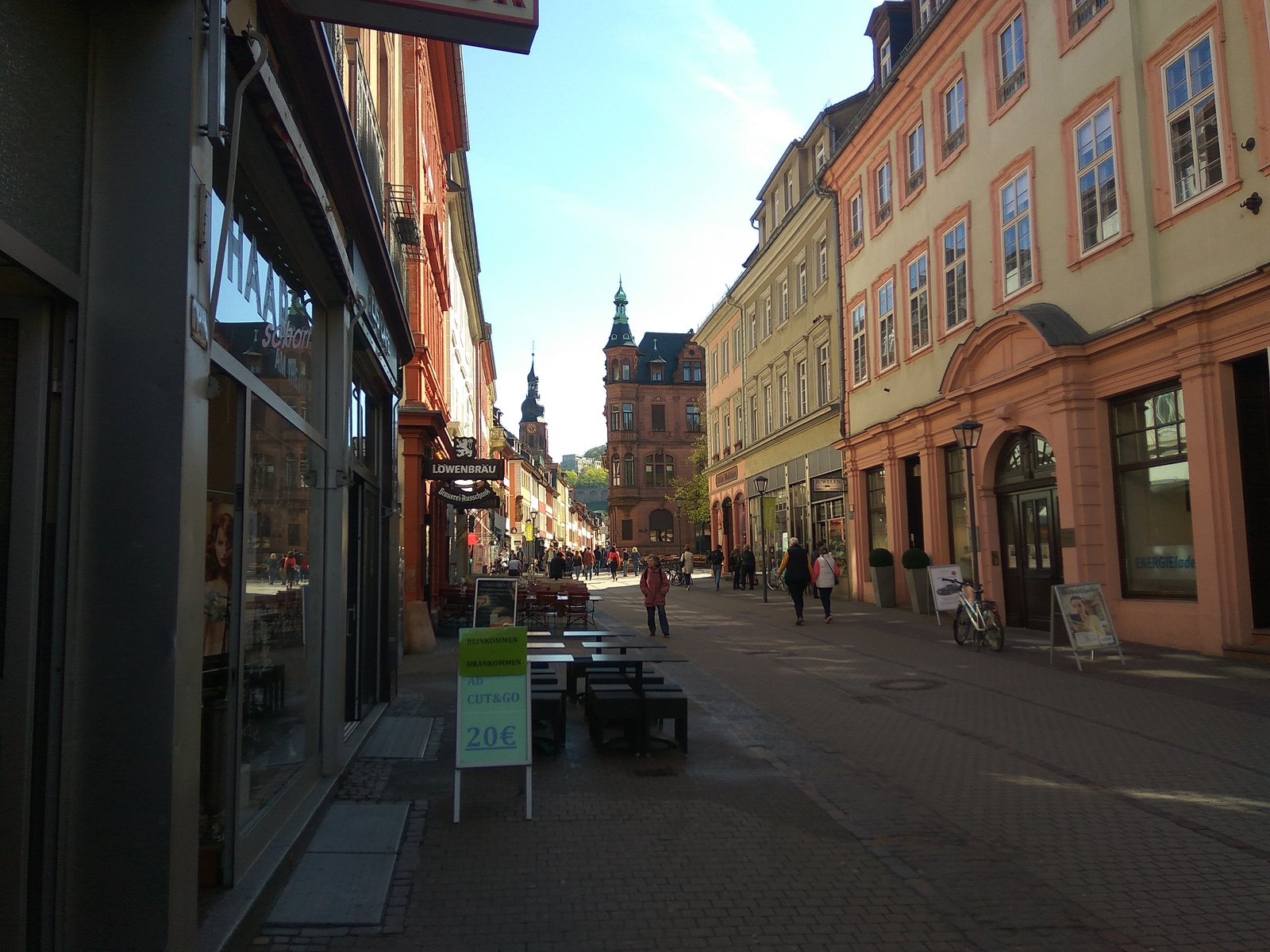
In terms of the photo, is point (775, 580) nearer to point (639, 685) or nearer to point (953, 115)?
point (953, 115)

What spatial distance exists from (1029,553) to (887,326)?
30.3 feet

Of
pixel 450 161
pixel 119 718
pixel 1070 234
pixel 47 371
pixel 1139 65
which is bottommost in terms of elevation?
pixel 119 718

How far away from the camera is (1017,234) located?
63.1ft

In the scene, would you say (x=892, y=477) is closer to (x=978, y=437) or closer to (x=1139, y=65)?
(x=978, y=437)

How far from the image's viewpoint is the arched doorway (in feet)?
Result: 59.6

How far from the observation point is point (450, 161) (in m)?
35.5

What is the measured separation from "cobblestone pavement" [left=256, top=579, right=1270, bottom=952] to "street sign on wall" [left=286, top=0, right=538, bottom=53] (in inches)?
164

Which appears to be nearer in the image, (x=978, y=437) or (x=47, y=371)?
(x=47, y=371)

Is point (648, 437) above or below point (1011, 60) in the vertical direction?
above

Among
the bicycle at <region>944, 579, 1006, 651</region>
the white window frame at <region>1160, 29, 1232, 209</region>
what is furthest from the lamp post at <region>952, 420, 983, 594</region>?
the white window frame at <region>1160, 29, 1232, 209</region>

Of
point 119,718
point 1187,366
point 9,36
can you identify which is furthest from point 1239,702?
point 9,36

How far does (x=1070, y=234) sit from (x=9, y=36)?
16.9 metres

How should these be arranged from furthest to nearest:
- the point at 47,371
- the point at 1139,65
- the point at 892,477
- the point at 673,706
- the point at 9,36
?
the point at 892,477 → the point at 1139,65 → the point at 673,706 → the point at 47,371 → the point at 9,36

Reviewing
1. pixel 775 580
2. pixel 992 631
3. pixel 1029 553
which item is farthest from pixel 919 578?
pixel 775 580
